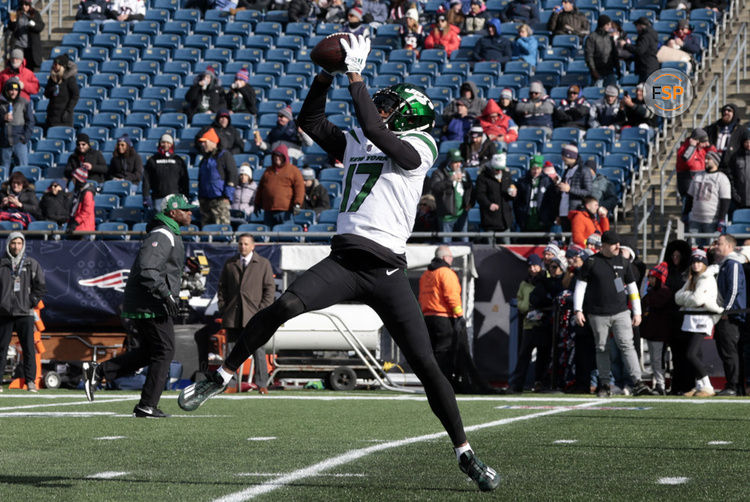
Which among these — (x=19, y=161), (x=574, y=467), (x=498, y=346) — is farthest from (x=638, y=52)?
(x=574, y=467)

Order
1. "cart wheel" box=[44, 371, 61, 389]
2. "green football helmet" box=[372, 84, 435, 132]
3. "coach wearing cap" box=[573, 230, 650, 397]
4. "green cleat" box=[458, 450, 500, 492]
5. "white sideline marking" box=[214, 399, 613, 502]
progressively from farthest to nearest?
"cart wheel" box=[44, 371, 61, 389] < "coach wearing cap" box=[573, 230, 650, 397] < "green football helmet" box=[372, 84, 435, 132] < "green cleat" box=[458, 450, 500, 492] < "white sideline marking" box=[214, 399, 613, 502]

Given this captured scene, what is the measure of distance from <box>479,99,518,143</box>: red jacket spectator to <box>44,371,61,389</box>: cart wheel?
7517mm

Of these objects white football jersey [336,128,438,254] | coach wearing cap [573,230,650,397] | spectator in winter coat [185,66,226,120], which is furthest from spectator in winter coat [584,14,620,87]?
white football jersey [336,128,438,254]

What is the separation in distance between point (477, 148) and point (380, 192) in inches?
534

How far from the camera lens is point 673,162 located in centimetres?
1975

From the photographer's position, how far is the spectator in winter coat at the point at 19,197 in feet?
65.7

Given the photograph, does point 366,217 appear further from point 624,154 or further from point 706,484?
point 624,154

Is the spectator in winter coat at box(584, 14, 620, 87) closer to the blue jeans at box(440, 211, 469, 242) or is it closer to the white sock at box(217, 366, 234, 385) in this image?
the blue jeans at box(440, 211, 469, 242)

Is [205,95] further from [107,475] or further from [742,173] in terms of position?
[107,475]

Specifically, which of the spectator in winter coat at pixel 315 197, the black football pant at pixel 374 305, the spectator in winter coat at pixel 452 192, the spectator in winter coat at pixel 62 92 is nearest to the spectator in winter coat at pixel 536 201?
the spectator in winter coat at pixel 452 192

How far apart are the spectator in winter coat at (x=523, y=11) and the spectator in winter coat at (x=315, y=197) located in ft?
19.3

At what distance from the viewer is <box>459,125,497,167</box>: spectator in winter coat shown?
18.9 meters

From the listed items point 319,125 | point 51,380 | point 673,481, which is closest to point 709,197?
point 51,380

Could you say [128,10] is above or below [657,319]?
above
